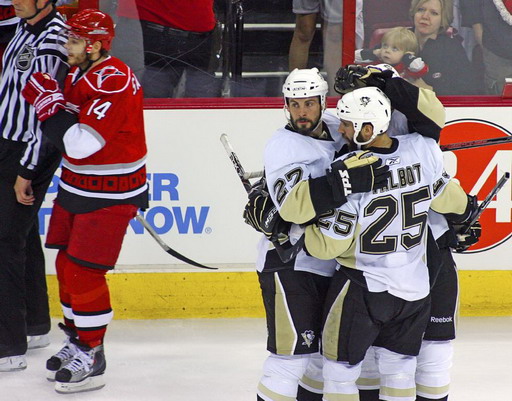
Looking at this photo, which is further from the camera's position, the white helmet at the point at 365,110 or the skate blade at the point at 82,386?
the skate blade at the point at 82,386

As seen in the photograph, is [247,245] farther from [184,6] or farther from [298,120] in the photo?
[298,120]

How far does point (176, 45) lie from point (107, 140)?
3.55ft

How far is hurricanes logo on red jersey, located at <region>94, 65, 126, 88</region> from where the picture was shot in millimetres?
3127

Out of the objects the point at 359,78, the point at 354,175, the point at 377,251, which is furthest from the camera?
the point at 359,78

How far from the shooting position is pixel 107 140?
3145 millimetres

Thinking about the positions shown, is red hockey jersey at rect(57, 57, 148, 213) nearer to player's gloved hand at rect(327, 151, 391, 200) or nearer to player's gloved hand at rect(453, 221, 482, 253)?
player's gloved hand at rect(327, 151, 391, 200)

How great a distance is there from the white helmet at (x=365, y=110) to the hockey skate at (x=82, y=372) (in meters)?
1.29

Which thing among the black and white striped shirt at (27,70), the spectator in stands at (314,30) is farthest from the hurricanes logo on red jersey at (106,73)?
the spectator in stands at (314,30)

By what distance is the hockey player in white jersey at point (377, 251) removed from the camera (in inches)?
101

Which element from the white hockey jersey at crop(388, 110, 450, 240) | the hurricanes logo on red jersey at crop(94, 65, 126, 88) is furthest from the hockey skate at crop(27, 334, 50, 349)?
the white hockey jersey at crop(388, 110, 450, 240)

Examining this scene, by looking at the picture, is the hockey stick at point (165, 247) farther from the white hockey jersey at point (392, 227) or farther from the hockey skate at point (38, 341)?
the white hockey jersey at point (392, 227)

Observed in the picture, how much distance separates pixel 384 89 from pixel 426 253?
490 mm

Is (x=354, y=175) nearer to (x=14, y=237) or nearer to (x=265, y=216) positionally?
(x=265, y=216)

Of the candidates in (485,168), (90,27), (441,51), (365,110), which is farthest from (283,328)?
(441,51)
